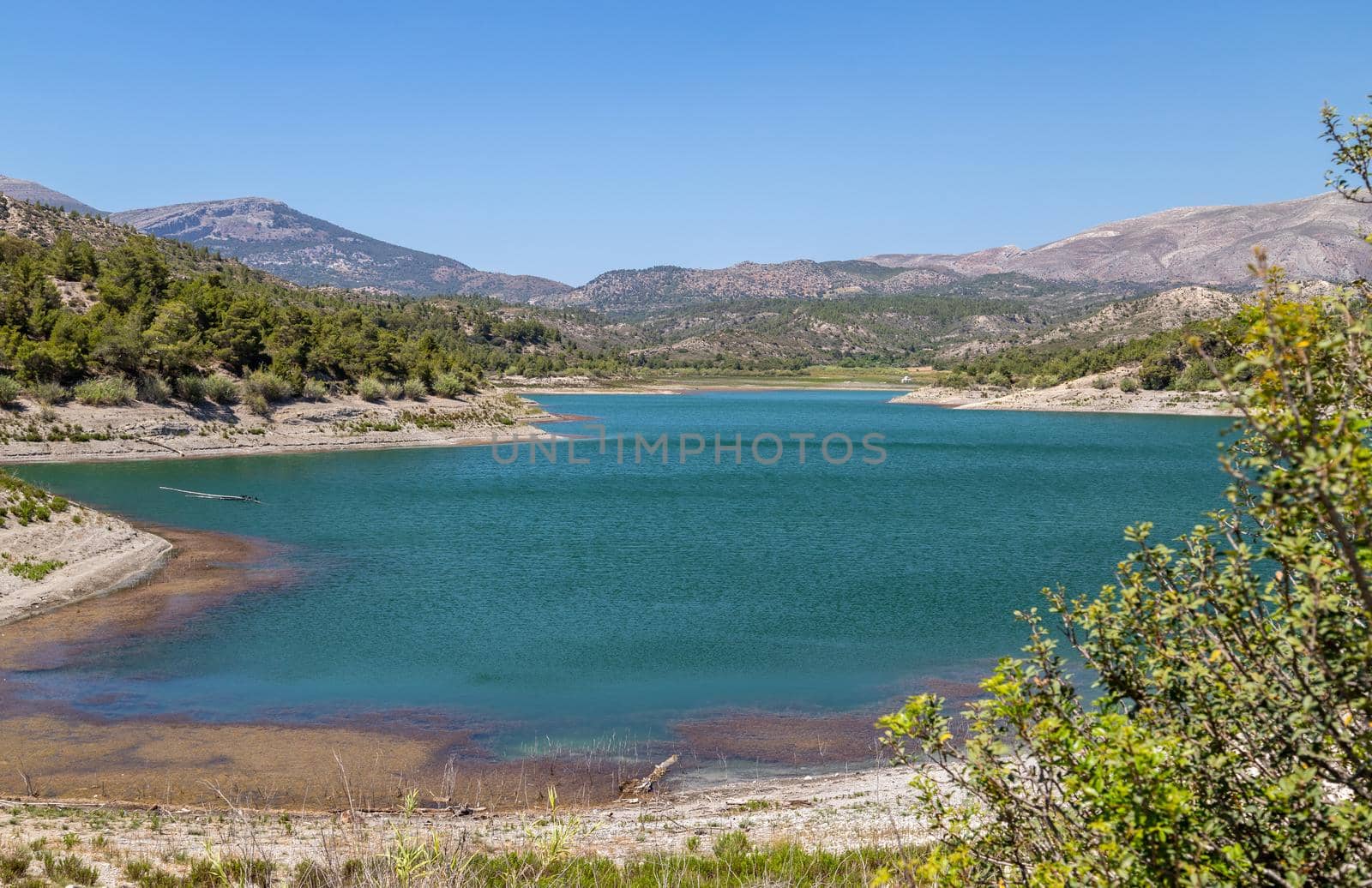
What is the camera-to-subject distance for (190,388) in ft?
193

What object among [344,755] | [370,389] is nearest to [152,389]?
[370,389]

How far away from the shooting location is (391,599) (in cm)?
2578

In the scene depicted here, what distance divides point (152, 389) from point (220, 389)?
12.9 ft

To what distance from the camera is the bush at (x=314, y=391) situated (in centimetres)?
6562

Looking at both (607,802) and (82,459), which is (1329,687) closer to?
(607,802)

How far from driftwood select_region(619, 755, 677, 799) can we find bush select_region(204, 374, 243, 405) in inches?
2131

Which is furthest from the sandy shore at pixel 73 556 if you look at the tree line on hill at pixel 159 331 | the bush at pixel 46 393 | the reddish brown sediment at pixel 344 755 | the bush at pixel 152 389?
the bush at pixel 152 389

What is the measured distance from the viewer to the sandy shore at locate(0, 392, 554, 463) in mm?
50969

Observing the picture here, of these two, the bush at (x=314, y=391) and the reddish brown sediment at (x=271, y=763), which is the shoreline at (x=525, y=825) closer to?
the reddish brown sediment at (x=271, y=763)

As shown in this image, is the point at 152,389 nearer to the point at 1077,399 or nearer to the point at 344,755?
the point at 344,755

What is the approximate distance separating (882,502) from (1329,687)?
40006mm

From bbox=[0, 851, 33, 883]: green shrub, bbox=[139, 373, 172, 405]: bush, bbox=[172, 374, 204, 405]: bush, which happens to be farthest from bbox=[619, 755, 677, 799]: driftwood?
bbox=[172, 374, 204, 405]: bush

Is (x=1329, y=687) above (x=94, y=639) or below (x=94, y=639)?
above

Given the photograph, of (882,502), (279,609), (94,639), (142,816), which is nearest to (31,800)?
(142,816)
